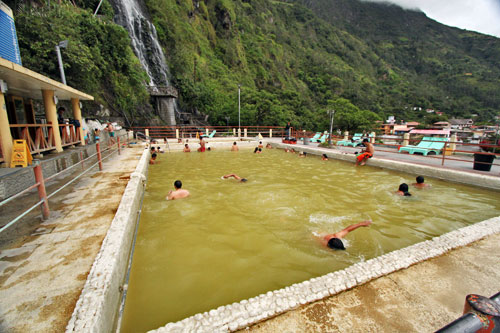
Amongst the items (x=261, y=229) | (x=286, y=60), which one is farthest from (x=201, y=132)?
(x=286, y=60)

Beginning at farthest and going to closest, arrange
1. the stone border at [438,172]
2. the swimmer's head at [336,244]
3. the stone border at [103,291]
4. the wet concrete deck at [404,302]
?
the stone border at [438,172] < the swimmer's head at [336,244] < the wet concrete deck at [404,302] < the stone border at [103,291]

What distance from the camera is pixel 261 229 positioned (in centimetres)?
471

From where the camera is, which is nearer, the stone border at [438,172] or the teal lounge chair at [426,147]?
the stone border at [438,172]

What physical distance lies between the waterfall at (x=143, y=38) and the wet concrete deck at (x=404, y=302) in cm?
3020

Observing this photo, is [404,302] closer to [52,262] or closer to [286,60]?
[52,262]

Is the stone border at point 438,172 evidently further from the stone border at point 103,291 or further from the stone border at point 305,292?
the stone border at point 103,291

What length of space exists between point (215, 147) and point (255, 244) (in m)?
13.6

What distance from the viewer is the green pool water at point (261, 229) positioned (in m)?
3.03

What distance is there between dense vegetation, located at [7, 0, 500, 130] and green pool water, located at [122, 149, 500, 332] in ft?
50.4

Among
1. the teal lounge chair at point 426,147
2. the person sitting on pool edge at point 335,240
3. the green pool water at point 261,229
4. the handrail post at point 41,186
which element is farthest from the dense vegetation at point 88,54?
the teal lounge chair at point 426,147

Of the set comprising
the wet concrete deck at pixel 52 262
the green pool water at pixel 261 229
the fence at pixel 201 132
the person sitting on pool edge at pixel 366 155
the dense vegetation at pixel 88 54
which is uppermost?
the dense vegetation at pixel 88 54

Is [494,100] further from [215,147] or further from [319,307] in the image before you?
[319,307]

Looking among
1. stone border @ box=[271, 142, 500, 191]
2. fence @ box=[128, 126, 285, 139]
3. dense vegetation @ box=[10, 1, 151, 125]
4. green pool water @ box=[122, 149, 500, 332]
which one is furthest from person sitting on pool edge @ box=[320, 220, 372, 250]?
fence @ box=[128, 126, 285, 139]

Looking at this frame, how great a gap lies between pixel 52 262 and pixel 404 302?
3.80m
